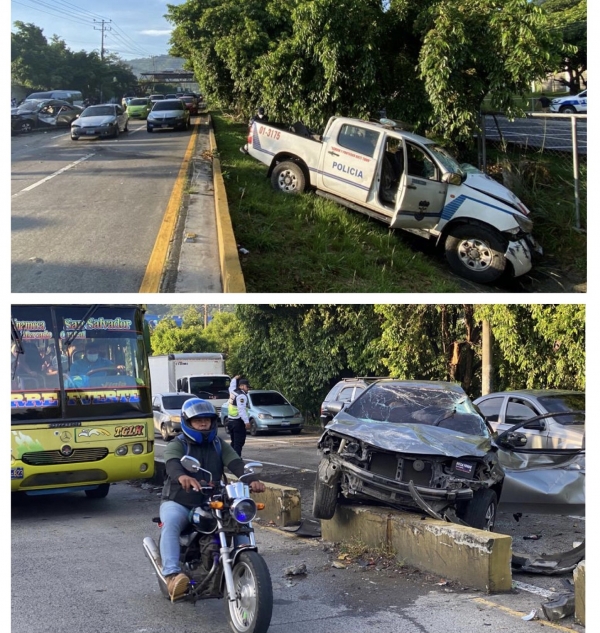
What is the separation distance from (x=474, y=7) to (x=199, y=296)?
6021mm

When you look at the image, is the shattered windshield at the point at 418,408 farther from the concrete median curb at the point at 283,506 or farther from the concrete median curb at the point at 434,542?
the concrete median curb at the point at 283,506

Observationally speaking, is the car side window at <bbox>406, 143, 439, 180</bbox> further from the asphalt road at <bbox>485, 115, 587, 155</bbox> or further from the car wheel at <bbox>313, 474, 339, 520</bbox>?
the car wheel at <bbox>313, 474, 339, 520</bbox>

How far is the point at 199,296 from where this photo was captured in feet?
26.7

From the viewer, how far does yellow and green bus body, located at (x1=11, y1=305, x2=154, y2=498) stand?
796 cm

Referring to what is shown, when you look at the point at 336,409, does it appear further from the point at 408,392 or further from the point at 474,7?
the point at 474,7

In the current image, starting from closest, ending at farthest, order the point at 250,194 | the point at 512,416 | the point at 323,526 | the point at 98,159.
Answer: the point at 323,526 < the point at 512,416 < the point at 250,194 < the point at 98,159

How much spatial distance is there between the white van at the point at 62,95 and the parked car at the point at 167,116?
2243mm

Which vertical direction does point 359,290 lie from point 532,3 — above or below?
below

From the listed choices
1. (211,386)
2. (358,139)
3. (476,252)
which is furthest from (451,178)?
(211,386)

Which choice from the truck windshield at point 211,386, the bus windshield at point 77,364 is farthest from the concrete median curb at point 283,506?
the truck windshield at point 211,386

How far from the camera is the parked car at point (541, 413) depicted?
25.6ft

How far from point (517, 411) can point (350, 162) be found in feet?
14.1

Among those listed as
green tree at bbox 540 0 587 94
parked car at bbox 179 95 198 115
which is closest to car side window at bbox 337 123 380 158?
green tree at bbox 540 0 587 94

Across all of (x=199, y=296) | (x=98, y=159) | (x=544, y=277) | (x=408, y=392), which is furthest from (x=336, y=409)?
(x=98, y=159)
